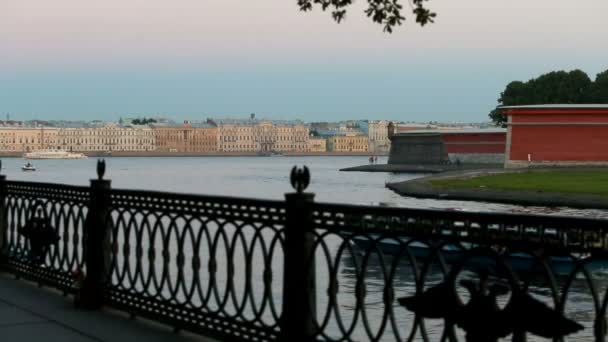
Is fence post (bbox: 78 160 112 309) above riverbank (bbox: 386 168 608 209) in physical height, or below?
above

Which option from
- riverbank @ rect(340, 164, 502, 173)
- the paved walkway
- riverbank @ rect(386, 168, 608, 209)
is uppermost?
the paved walkway

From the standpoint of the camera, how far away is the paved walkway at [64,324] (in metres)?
5.67

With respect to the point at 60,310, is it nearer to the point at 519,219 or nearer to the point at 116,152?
the point at 519,219

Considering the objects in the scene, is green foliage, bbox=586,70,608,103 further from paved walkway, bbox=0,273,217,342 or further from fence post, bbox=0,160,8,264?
paved walkway, bbox=0,273,217,342

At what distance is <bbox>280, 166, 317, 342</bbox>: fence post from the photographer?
16.3 feet

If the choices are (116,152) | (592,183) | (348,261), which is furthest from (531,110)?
(116,152)

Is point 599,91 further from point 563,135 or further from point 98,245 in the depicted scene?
point 98,245

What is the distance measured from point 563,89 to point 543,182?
1883 inches

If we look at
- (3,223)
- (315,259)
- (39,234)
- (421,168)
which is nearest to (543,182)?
(3,223)

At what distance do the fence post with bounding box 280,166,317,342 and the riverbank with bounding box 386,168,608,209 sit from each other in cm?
3463

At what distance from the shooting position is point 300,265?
5.01 metres

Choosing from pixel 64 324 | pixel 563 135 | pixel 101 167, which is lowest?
pixel 563 135

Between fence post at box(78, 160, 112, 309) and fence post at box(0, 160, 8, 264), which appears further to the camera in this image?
fence post at box(0, 160, 8, 264)

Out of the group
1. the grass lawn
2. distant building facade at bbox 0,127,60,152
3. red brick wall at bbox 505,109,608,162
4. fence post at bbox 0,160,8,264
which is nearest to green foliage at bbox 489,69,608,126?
red brick wall at bbox 505,109,608,162
